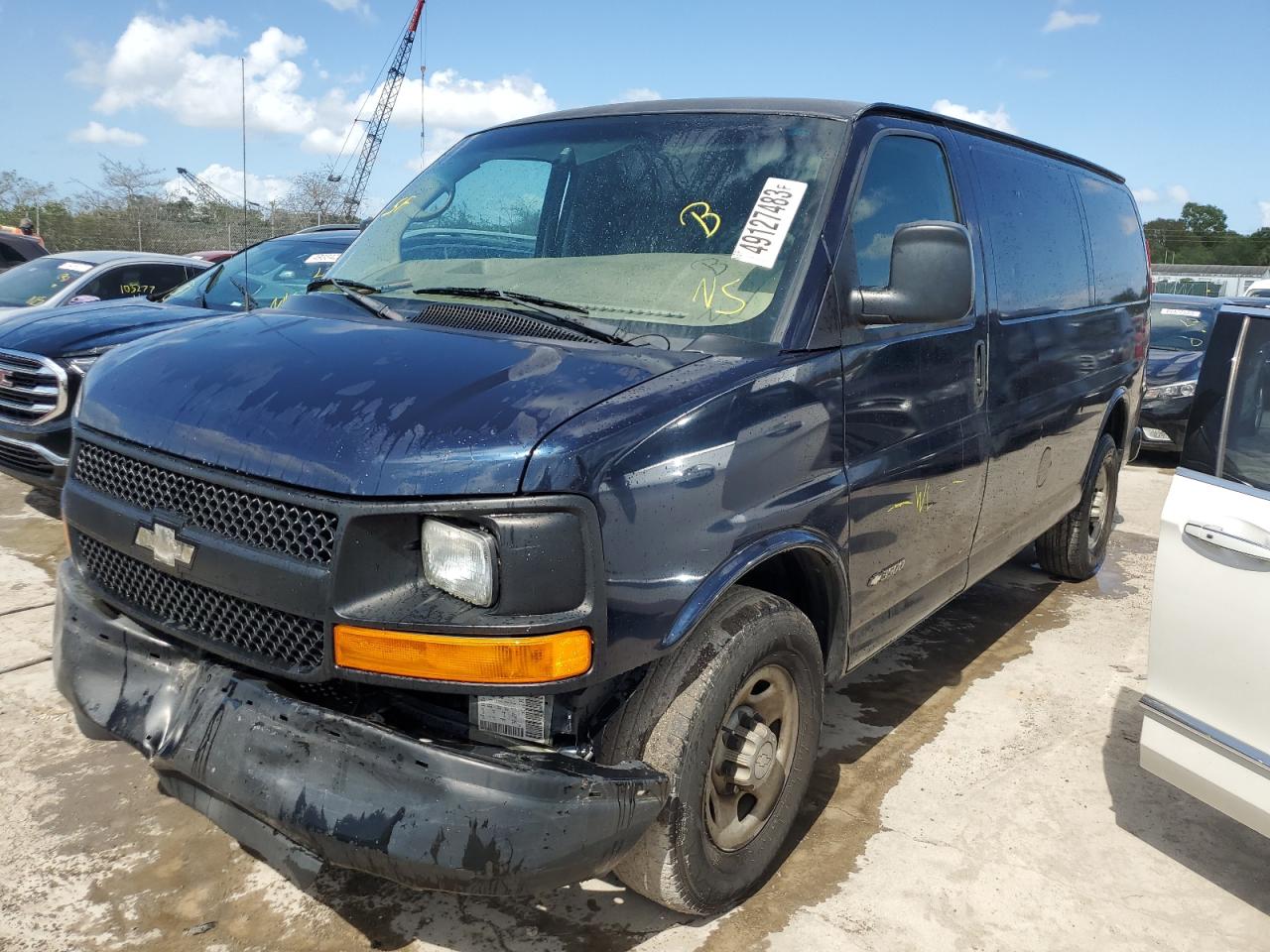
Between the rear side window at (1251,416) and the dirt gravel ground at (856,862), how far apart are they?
1.28 meters

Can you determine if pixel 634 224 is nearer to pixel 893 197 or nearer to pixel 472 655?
pixel 893 197

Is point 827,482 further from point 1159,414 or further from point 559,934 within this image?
point 1159,414

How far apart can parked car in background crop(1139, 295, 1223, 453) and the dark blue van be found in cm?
770

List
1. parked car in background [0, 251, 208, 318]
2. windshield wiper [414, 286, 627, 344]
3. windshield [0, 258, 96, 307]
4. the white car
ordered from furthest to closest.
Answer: windshield [0, 258, 96, 307], parked car in background [0, 251, 208, 318], windshield wiper [414, 286, 627, 344], the white car

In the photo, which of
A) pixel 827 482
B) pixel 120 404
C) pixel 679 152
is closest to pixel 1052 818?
pixel 827 482

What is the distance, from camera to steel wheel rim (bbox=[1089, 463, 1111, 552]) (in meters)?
5.81

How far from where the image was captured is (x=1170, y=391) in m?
10.4

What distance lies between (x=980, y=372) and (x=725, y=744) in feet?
6.05

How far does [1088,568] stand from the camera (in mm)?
6035

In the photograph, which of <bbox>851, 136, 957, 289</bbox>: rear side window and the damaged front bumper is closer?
the damaged front bumper

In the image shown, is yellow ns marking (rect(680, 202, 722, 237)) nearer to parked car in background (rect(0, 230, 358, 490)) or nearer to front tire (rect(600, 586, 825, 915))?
front tire (rect(600, 586, 825, 915))

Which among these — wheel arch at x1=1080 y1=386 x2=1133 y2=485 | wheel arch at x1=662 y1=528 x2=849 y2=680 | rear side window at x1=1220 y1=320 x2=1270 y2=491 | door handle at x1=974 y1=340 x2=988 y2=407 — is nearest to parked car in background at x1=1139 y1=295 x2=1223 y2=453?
wheel arch at x1=1080 y1=386 x2=1133 y2=485

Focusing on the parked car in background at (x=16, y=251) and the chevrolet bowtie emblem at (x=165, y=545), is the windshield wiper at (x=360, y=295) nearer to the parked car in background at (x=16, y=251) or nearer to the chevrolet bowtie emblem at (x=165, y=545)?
the chevrolet bowtie emblem at (x=165, y=545)

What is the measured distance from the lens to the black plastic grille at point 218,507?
7.09 feet
